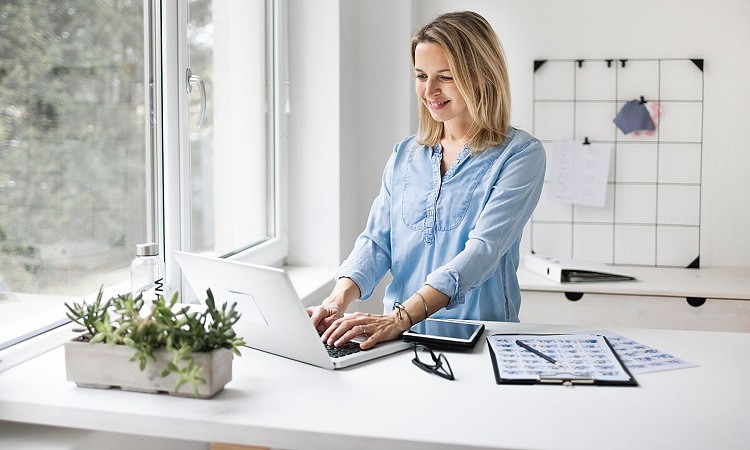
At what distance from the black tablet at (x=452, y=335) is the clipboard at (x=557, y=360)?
4 cm

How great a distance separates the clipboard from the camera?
1364mm

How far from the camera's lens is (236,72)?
264 cm

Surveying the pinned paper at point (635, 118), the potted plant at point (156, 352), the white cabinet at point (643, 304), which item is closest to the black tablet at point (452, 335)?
the potted plant at point (156, 352)

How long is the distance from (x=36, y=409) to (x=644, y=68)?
8.89ft

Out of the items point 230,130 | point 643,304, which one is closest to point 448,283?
point 230,130

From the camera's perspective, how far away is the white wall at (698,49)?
3.22 metres

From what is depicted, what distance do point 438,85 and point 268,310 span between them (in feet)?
2.64

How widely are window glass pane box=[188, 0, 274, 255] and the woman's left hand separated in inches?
32.1

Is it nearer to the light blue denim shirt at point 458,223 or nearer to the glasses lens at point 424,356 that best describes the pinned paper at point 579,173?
the light blue denim shirt at point 458,223

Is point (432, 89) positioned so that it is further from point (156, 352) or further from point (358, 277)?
point (156, 352)

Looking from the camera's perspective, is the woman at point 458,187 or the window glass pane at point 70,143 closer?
the window glass pane at point 70,143

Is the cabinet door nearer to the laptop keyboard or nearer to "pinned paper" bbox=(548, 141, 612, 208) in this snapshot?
"pinned paper" bbox=(548, 141, 612, 208)

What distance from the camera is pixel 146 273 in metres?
1.73

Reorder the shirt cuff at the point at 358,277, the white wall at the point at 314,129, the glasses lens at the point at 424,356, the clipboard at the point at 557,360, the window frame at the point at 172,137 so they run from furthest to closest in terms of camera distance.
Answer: the white wall at the point at 314,129 → the window frame at the point at 172,137 → the shirt cuff at the point at 358,277 → the glasses lens at the point at 424,356 → the clipboard at the point at 557,360
